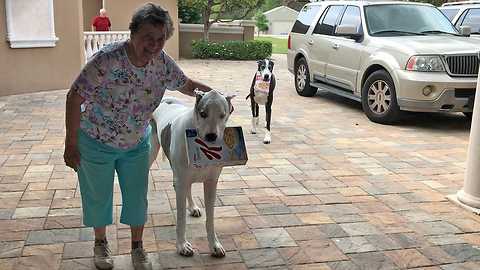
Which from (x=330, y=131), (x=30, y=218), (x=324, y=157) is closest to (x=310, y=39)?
(x=330, y=131)

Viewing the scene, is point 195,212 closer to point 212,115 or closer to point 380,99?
point 212,115

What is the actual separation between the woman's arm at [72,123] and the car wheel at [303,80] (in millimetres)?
8426

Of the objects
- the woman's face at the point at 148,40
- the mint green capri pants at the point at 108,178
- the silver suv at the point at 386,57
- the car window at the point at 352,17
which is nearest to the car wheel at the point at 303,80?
the silver suv at the point at 386,57

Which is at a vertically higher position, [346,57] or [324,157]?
[346,57]

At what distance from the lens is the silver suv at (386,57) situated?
24.9ft

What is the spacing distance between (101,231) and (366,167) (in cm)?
362

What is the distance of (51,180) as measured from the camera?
506 cm

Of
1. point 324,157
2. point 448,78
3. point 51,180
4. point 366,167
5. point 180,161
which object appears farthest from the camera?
point 448,78

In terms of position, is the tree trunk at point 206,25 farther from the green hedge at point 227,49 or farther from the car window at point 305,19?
the car window at point 305,19

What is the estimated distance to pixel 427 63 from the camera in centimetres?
762

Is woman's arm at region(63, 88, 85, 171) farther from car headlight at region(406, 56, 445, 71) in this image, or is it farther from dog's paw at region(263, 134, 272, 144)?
car headlight at region(406, 56, 445, 71)

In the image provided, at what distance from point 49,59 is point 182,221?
8801 millimetres

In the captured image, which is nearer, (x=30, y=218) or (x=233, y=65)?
(x=30, y=218)

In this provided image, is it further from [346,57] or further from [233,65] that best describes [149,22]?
[233,65]
